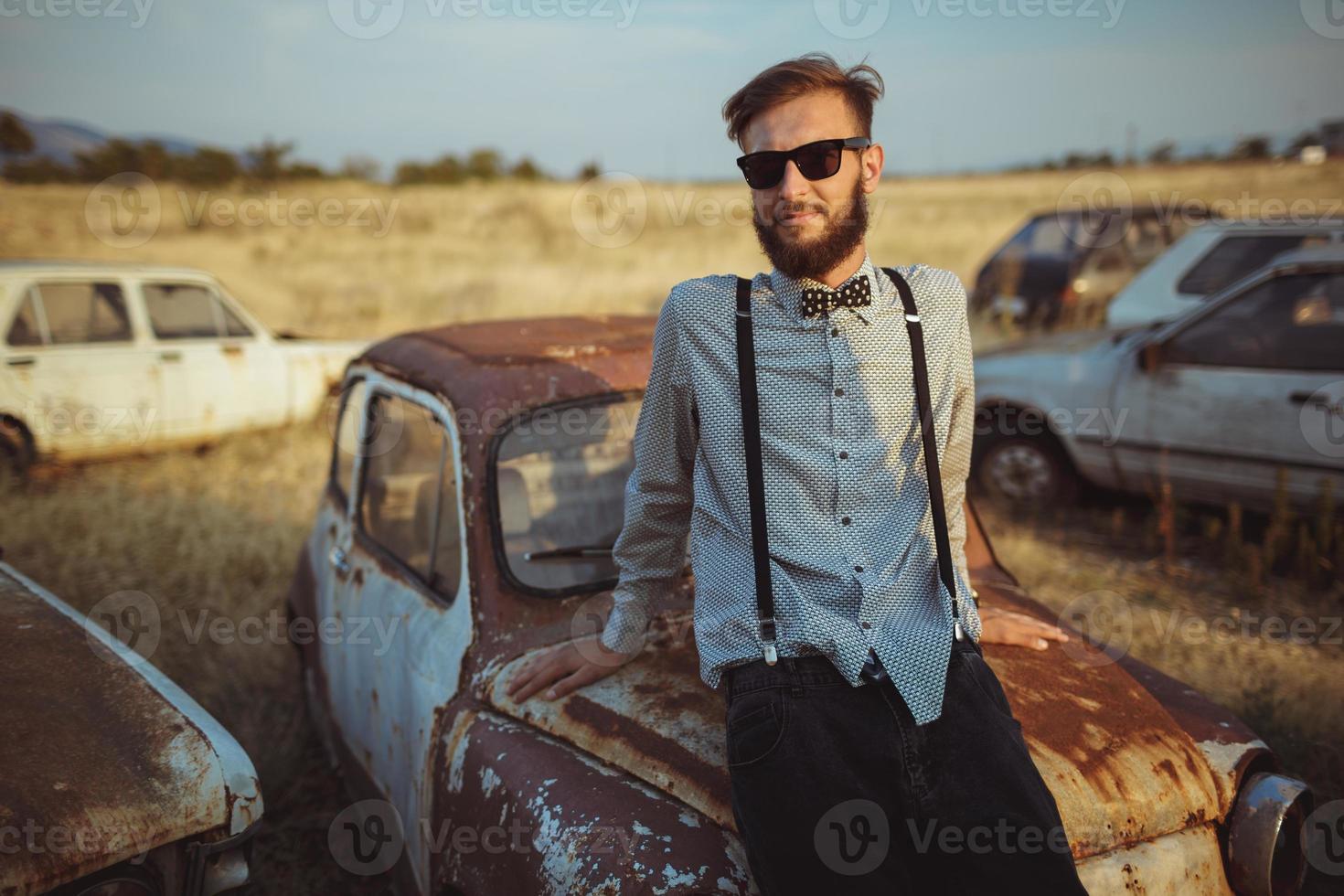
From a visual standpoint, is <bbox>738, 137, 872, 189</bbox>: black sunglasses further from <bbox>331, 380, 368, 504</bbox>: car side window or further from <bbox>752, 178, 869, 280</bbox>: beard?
<bbox>331, 380, 368, 504</bbox>: car side window

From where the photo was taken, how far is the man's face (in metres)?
1.89

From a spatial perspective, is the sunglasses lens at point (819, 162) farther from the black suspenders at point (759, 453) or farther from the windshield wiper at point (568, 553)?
the windshield wiper at point (568, 553)

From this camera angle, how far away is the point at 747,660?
6.00 feet

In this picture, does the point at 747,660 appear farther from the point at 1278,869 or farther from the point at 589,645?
the point at 1278,869

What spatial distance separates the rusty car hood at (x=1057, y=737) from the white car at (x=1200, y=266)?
18.0ft

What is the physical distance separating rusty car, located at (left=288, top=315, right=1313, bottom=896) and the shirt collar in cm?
88

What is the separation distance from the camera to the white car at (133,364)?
20.9 feet

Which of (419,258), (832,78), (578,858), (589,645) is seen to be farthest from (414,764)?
(419,258)

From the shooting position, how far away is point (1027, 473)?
5867 millimetres

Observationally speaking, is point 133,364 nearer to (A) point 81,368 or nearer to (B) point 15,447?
(A) point 81,368

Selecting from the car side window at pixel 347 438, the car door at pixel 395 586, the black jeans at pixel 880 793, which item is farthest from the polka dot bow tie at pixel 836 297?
the car side window at pixel 347 438

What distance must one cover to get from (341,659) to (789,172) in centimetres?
230

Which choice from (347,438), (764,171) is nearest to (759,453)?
(764,171)

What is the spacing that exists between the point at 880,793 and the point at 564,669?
0.88 meters
